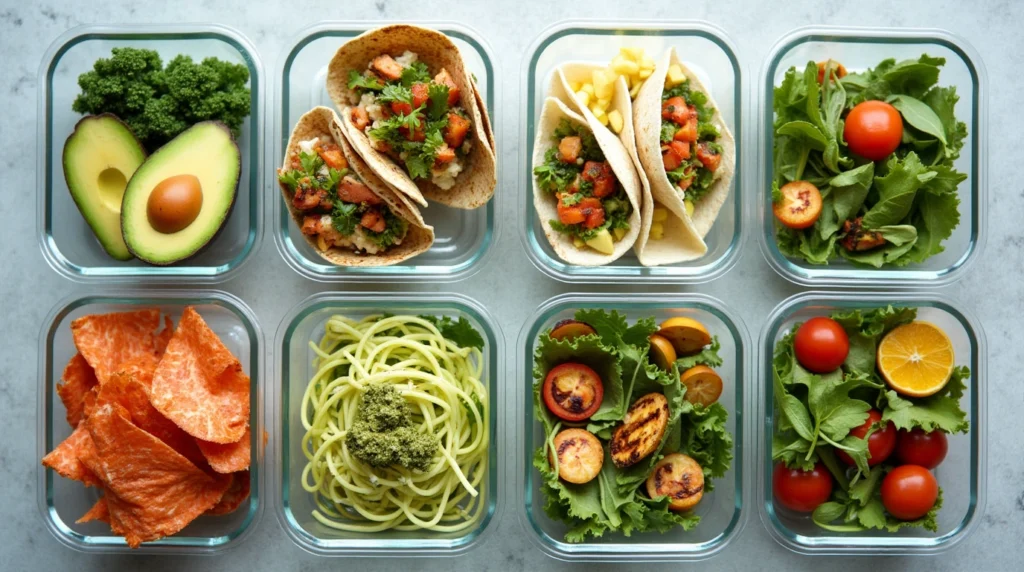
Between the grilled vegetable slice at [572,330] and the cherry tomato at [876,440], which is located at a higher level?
the grilled vegetable slice at [572,330]

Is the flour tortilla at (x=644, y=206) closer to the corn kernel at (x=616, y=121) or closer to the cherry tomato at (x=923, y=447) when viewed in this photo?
the corn kernel at (x=616, y=121)

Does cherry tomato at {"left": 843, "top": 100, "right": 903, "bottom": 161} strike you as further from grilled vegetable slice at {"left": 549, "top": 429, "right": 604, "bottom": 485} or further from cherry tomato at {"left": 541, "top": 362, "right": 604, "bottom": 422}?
grilled vegetable slice at {"left": 549, "top": 429, "right": 604, "bottom": 485}

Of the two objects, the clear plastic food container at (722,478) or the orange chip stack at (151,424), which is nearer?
the orange chip stack at (151,424)

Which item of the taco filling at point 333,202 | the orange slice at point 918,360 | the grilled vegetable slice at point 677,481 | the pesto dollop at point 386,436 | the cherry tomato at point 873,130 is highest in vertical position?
the cherry tomato at point 873,130

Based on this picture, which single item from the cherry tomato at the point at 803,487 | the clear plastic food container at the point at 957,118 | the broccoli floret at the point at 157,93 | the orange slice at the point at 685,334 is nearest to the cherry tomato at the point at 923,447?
the cherry tomato at the point at 803,487

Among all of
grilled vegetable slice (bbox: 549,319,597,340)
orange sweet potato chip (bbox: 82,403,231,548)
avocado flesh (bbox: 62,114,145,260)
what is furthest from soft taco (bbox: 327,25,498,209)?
orange sweet potato chip (bbox: 82,403,231,548)
